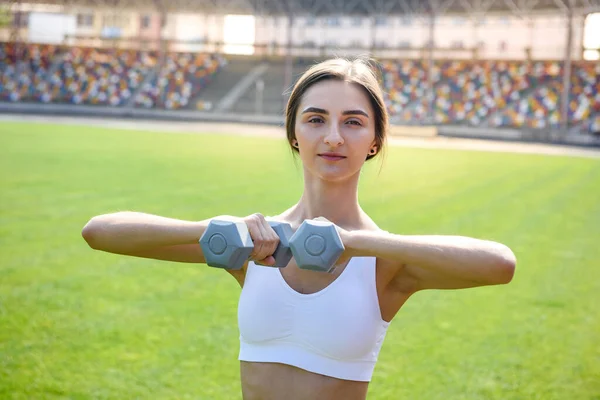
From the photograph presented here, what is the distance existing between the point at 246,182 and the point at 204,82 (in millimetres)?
38254

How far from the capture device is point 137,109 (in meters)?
50.8

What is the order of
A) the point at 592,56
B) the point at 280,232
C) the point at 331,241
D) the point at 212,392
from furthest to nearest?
1. the point at 592,56
2. the point at 212,392
3. the point at 280,232
4. the point at 331,241

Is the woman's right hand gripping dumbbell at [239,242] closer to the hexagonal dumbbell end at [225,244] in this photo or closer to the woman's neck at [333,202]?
the hexagonal dumbbell end at [225,244]

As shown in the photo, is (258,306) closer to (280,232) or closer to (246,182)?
(280,232)

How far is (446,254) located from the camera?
2408mm

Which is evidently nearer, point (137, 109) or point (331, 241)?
point (331, 241)

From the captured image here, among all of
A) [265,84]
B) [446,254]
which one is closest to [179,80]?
[265,84]

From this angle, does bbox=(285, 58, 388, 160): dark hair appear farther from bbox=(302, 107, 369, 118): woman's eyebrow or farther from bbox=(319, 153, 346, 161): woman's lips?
bbox=(319, 153, 346, 161): woman's lips

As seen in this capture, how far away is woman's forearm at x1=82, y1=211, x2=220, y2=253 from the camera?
2436mm

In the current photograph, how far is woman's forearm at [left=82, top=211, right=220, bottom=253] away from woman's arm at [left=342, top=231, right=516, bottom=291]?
1.65 ft

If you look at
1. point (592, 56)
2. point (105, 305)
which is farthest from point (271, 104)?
point (105, 305)

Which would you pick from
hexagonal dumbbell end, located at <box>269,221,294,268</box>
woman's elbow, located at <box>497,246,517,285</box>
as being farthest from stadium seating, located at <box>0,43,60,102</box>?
woman's elbow, located at <box>497,246,517,285</box>

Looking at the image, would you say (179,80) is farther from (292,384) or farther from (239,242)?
(239,242)

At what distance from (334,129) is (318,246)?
23.6 inches
